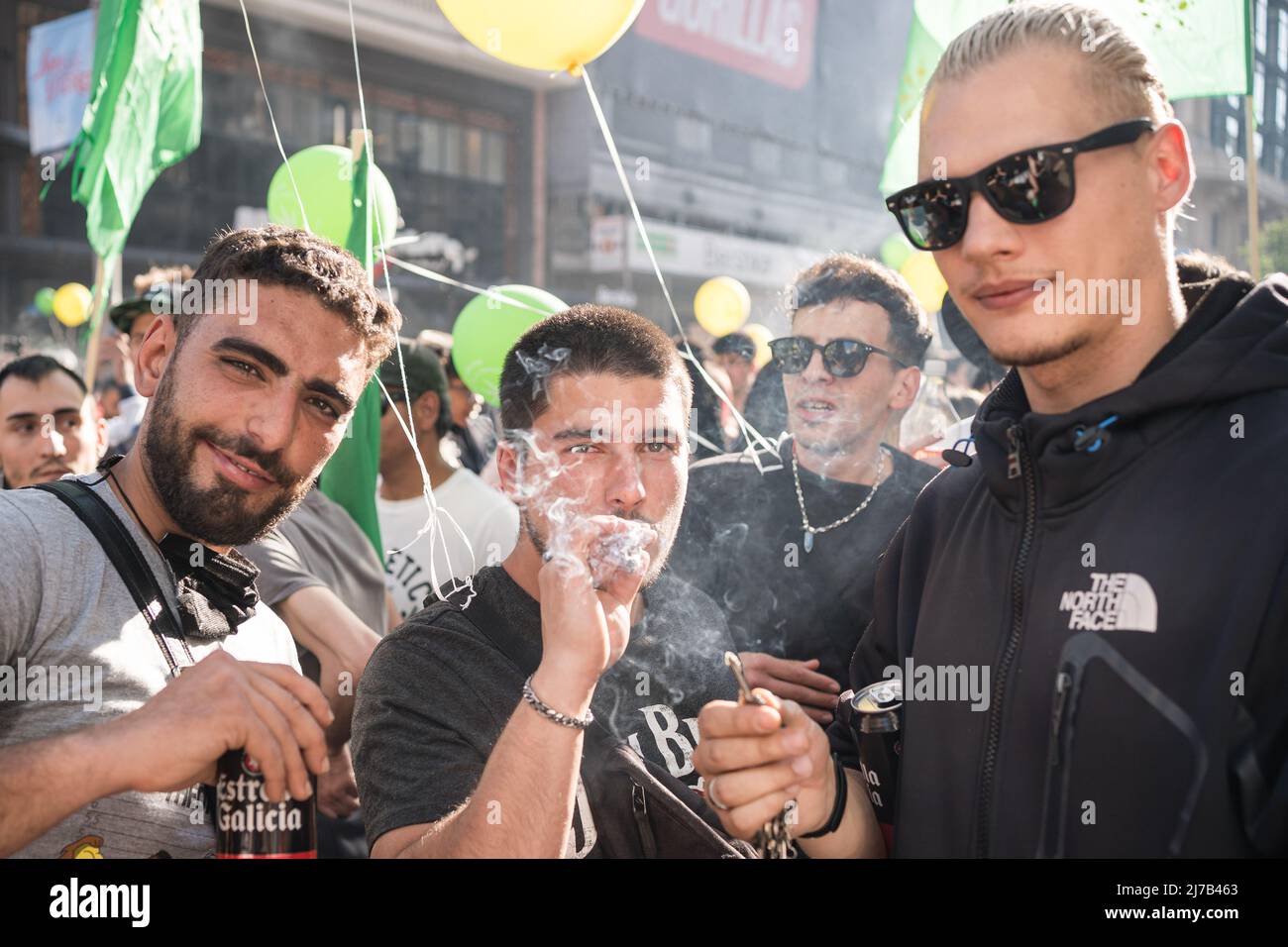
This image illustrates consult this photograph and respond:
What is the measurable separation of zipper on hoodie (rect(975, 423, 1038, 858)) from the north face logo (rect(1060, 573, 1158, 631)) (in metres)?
0.08

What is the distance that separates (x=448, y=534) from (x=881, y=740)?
8.93ft

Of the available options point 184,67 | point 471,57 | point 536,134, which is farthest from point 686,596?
point 536,134

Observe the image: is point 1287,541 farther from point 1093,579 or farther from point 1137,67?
point 1137,67

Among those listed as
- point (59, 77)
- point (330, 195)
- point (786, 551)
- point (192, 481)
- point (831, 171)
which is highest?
point (831, 171)

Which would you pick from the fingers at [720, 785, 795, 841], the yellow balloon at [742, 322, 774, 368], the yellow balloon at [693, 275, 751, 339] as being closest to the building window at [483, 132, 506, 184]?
the yellow balloon at [693, 275, 751, 339]

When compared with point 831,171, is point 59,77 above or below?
below

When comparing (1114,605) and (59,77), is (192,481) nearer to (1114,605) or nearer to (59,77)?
(1114,605)

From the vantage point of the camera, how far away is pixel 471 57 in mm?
26156

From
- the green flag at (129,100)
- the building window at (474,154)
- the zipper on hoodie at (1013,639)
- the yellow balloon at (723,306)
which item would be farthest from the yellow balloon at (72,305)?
the building window at (474,154)

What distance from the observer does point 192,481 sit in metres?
2.08

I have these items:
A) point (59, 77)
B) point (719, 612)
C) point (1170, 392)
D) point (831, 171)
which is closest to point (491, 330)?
point (719, 612)

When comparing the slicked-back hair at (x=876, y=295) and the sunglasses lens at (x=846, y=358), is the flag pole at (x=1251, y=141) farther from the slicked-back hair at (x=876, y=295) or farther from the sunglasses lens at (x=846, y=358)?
the sunglasses lens at (x=846, y=358)

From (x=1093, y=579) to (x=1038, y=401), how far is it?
0.31m

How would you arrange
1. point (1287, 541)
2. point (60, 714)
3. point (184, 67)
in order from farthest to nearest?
1. point (184, 67)
2. point (60, 714)
3. point (1287, 541)
